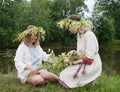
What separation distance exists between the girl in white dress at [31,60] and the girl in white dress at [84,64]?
346mm

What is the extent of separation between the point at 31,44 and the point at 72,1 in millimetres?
67197

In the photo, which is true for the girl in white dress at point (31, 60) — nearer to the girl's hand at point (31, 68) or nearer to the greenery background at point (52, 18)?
the girl's hand at point (31, 68)

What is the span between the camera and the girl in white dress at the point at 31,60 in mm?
8930

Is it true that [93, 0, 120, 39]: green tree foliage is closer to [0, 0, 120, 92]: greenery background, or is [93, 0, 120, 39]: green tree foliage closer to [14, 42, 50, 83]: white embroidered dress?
[0, 0, 120, 92]: greenery background

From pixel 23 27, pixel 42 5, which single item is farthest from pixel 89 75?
pixel 42 5

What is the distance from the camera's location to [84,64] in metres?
8.67

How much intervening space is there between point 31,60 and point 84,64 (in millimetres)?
1501

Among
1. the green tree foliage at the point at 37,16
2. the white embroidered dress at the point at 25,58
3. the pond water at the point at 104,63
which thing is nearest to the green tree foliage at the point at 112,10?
the green tree foliage at the point at 37,16

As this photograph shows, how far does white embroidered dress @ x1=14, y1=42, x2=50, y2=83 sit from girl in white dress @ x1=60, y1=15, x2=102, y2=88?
0.98 m

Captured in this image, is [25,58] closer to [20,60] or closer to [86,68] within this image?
[20,60]

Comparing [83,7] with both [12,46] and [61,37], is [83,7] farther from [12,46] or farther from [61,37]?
[12,46]

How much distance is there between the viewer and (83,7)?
258 feet

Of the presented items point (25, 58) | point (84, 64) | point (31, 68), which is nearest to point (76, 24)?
point (84, 64)

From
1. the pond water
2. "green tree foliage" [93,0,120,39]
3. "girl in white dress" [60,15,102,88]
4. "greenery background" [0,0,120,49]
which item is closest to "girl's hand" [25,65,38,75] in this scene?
"girl in white dress" [60,15,102,88]
